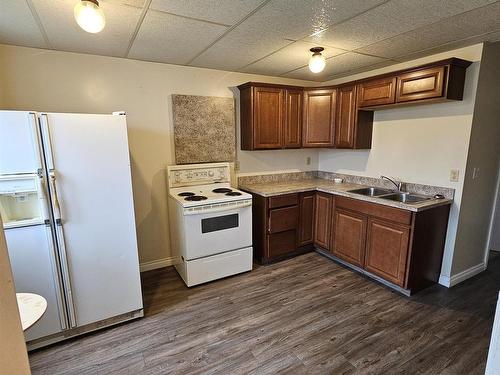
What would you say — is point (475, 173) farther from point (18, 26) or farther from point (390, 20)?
point (18, 26)

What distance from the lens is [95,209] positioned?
2.04 m

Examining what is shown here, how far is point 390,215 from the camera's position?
2629mm

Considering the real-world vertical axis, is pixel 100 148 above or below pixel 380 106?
below

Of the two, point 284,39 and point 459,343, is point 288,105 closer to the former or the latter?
point 284,39

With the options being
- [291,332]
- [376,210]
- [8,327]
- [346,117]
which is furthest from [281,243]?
[8,327]

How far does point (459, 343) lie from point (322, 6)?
8.37 feet

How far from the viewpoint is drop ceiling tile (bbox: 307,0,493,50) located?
1.69 metres

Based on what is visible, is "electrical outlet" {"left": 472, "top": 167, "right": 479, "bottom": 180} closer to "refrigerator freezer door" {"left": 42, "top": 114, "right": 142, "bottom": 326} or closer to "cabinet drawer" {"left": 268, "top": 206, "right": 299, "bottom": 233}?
"cabinet drawer" {"left": 268, "top": 206, "right": 299, "bottom": 233}

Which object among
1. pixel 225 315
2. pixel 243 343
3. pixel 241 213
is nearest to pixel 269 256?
pixel 241 213

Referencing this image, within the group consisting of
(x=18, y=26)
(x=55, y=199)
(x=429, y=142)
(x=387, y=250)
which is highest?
(x=18, y=26)

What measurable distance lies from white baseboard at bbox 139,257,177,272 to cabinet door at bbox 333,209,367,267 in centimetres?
195

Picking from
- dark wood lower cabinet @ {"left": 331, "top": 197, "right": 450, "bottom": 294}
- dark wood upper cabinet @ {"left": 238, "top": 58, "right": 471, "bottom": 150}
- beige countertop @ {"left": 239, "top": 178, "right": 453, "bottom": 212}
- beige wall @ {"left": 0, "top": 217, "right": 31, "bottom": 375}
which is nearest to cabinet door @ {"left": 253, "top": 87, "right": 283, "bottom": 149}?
dark wood upper cabinet @ {"left": 238, "top": 58, "right": 471, "bottom": 150}

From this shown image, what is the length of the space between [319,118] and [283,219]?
1.41 meters

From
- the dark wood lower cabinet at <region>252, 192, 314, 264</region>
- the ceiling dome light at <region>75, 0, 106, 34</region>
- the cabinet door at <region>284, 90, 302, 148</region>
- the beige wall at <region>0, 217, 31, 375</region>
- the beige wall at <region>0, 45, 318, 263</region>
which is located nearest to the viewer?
the beige wall at <region>0, 217, 31, 375</region>
